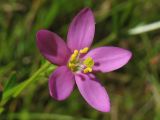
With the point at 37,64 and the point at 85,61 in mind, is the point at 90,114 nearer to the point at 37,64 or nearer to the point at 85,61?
the point at 37,64

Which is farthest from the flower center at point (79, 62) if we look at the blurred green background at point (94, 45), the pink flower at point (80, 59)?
the blurred green background at point (94, 45)

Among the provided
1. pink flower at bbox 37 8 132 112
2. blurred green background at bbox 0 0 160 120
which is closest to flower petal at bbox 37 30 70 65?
pink flower at bbox 37 8 132 112

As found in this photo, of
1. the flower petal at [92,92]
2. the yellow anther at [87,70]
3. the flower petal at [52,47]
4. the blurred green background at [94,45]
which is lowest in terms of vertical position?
the blurred green background at [94,45]

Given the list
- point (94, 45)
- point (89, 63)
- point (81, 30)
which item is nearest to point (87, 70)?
point (89, 63)

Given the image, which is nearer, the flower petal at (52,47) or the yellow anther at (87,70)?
the flower petal at (52,47)

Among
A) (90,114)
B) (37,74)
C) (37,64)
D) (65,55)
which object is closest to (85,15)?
(65,55)

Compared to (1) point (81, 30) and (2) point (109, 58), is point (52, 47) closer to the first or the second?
(1) point (81, 30)

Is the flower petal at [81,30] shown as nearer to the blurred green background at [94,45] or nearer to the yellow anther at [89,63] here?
the yellow anther at [89,63]

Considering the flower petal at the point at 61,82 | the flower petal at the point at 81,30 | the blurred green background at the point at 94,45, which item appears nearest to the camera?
the flower petal at the point at 61,82

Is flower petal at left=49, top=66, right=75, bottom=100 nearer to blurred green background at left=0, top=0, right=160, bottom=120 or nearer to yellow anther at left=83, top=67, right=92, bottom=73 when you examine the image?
yellow anther at left=83, top=67, right=92, bottom=73
